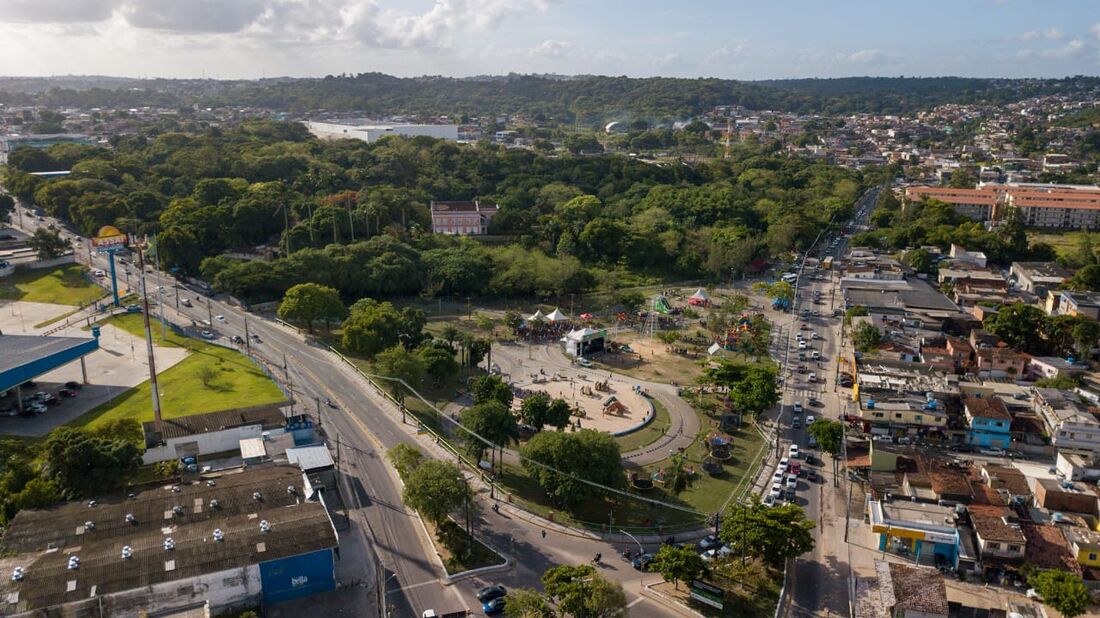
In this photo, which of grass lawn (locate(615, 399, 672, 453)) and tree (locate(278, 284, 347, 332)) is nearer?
grass lawn (locate(615, 399, 672, 453))

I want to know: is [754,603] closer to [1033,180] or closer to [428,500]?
[428,500]

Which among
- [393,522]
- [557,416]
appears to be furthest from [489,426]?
[393,522]

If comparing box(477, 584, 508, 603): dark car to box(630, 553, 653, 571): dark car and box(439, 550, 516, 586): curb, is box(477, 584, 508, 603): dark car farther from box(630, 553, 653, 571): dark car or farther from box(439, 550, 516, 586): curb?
box(630, 553, 653, 571): dark car

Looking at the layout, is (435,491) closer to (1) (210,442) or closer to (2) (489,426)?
(2) (489,426)

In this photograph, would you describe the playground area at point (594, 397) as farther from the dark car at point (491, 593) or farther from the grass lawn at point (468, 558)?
the dark car at point (491, 593)

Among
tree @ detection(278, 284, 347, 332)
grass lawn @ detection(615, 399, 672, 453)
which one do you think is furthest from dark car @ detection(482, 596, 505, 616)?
tree @ detection(278, 284, 347, 332)

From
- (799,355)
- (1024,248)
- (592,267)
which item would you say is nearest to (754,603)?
(799,355)
